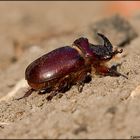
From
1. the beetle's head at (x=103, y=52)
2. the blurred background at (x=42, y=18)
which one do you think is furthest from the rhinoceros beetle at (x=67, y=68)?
the blurred background at (x=42, y=18)

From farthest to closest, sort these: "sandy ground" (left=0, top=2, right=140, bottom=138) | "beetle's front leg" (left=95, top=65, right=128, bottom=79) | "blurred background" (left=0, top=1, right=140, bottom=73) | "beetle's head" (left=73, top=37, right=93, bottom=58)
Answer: "blurred background" (left=0, top=1, right=140, bottom=73), "beetle's head" (left=73, top=37, right=93, bottom=58), "beetle's front leg" (left=95, top=65, right=128, bottom=79), "sandy ground" (left=0, top=2, right=140, bottom=138)

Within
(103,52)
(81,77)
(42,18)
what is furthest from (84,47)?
(42,18)

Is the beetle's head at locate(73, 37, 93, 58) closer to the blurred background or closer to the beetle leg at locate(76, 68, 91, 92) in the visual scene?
the beetle leg at locate(76, 68, 91, 92)

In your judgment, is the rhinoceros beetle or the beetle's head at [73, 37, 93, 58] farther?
the beetle's head at [73, 37, 93, 58]

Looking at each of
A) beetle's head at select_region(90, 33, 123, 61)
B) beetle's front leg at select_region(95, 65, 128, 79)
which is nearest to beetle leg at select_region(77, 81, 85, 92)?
beetle's front leg at select_region(95, 65, 128, 79)

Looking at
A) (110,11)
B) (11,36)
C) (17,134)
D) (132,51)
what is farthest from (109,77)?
(110,11)

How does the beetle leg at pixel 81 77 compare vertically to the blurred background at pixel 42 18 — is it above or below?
below

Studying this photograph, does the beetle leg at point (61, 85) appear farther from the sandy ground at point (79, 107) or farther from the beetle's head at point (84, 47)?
the beetle's head at point (84, 47)

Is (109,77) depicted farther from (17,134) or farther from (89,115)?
(17,134)

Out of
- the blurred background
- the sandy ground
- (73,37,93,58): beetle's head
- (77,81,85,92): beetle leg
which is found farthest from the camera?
the blurred background
